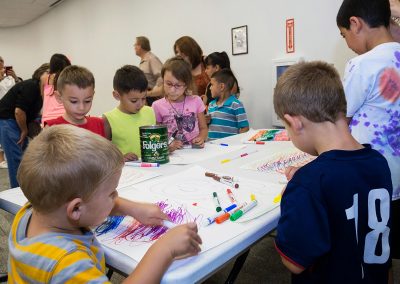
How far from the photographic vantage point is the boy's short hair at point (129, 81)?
166 cm

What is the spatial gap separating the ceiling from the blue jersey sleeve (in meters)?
6.96

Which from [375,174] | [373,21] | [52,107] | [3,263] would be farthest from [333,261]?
[52,107]

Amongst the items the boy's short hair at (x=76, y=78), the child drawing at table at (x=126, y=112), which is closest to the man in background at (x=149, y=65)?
the child drawing at table at (x=126, y=112)

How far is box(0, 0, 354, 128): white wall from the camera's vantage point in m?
3.10

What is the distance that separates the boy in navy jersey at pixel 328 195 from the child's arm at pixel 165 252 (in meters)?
0.20

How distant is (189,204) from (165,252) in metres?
0.31

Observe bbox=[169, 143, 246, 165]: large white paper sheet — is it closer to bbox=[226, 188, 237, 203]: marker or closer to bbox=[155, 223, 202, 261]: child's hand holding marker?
bbox=[226, 188, 237, 203]: marker

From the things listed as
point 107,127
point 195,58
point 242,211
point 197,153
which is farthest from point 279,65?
point 242,211

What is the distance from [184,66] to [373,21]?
1.03 metres

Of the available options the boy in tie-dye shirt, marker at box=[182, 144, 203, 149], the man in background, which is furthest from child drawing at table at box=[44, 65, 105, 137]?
the man in background

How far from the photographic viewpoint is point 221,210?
0.87m

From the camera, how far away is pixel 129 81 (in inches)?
65.3

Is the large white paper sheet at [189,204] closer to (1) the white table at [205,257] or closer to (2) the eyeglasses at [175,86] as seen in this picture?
(1) the white table at [205,257]

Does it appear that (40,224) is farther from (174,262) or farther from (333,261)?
(333,261)
